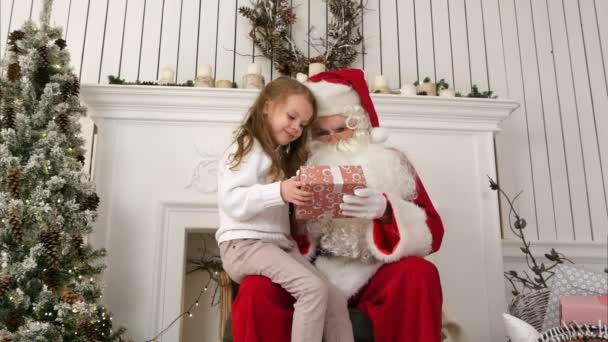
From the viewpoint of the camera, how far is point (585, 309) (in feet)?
5.08

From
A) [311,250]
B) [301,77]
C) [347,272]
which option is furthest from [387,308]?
[301,77]

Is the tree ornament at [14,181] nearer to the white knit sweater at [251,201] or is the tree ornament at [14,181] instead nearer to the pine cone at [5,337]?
the pine cone at [5,337]

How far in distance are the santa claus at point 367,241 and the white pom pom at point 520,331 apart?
1.02ft

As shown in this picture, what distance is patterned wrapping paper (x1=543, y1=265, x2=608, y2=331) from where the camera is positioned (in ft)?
5.55

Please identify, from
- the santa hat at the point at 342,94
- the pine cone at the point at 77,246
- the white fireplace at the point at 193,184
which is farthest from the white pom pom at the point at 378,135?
the pine cone at the point at 77,246

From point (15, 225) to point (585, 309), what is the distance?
1.97 meters

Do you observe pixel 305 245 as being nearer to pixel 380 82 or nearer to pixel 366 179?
pixel 366 179

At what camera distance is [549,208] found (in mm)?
3158

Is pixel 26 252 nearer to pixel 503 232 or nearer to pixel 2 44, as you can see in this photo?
pixel 2 44

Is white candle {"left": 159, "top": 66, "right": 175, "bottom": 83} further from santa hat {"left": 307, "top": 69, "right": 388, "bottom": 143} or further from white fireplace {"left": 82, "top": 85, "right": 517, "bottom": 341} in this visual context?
santa hat {"left": 307, "top": 69, "right": 388, "bottom": 143}

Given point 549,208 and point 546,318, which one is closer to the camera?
point 546,318

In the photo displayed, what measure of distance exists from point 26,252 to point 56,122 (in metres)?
0.55

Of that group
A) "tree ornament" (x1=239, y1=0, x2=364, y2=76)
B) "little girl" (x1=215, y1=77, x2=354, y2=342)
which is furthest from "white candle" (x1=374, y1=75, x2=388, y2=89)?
"little girl" (x1=215, y1=77, x2=354, y2=342)

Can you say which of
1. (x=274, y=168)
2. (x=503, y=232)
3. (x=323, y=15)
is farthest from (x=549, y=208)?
(x=274, y=168)
